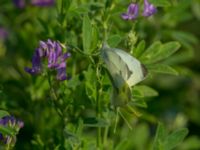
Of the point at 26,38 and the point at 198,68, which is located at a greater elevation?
the point at 26,38

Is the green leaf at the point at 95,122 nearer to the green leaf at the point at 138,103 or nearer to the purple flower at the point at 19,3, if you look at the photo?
the green leaf at the point at 138,103

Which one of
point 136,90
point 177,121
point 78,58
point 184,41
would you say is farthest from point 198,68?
point 136,90

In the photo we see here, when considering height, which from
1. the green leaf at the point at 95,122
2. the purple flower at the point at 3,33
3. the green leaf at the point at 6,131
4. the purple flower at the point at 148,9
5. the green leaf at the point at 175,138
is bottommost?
the purple flower at the point at 3,33

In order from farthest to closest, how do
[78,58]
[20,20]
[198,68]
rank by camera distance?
[198,68] < [20,20] < [78,58]

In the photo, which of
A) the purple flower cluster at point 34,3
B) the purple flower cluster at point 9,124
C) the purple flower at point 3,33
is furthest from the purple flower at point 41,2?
the purple flower cluster at point 9,124

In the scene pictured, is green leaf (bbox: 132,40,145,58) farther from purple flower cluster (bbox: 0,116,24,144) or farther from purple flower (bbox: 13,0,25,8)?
purple flower (bbox: 13,0,25,8)

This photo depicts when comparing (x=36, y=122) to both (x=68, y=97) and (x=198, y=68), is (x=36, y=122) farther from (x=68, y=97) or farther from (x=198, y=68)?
(x=198, y=68)

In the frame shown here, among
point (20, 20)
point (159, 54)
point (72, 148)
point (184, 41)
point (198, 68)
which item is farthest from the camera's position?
point (198, 68)
